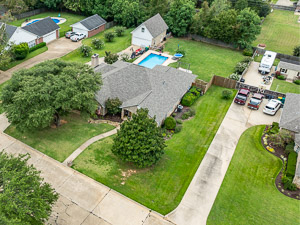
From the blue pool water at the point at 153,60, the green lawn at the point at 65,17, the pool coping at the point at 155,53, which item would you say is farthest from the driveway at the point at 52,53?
the blue pool water at the point at 153,60

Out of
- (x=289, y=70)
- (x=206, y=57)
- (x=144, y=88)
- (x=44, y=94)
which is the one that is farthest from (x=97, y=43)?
(x=289, y=70)

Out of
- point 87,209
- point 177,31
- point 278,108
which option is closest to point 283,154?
point 278,108

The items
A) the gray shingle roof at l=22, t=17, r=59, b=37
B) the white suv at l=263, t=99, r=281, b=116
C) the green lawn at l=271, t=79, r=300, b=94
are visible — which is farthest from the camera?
the gray shingle roof at l=22, t=17, r=59, b=37

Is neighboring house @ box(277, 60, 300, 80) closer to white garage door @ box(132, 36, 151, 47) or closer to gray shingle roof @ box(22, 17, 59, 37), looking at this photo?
white garage door @ box(132, 36, 151, 47)

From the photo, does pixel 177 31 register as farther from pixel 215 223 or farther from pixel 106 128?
pixel 215 223

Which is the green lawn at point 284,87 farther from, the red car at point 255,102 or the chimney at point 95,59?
the chimney at point 95,59

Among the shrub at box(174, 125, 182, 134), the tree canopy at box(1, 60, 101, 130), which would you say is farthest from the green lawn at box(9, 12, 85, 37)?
the shrub at box(174, 125, 182, 134)

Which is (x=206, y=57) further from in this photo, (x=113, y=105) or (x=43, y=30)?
(x=43, y=30)
